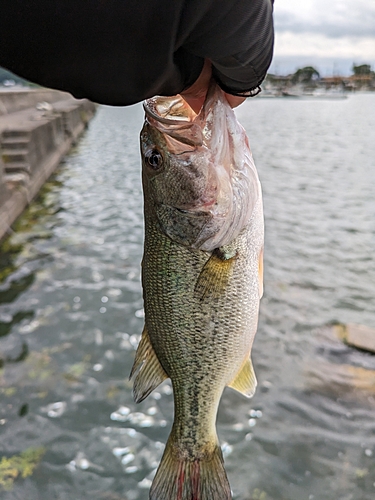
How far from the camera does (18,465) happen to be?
3.85 metres

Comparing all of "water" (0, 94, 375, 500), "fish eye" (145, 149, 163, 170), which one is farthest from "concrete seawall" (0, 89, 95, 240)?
"fish eye" (145, 149, 163, 170)

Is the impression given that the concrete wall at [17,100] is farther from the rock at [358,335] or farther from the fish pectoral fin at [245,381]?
the fish pectoral fin at [245,381]

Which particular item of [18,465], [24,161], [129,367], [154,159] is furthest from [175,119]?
[24,161]

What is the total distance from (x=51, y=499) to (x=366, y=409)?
292 centimetres

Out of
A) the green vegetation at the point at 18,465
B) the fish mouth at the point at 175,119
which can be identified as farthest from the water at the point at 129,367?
the fish mouth at the point at 175,119

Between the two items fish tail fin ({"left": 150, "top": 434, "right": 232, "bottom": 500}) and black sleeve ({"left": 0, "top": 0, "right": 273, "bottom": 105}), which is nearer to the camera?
black sleeve ({"left": 0, "top": 0, "right": 273, "bottom": 105})

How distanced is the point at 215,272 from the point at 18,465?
3.00 metres

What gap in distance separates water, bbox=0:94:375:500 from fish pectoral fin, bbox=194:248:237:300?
8.48 feet

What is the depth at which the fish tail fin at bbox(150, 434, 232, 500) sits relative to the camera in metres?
1.96

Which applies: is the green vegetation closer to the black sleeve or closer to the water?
the water

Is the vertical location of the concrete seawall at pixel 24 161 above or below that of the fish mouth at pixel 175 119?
below

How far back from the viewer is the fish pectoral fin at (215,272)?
183 cm

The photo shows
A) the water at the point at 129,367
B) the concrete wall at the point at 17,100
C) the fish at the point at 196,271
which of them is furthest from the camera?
the concrete wall at the point at 17,100

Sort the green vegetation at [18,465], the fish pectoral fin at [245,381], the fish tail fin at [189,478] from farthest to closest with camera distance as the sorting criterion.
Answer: the green vegetation at [18,465] → the fish pectoral fin at [245,381] → the fish tail fin at [189,478]
